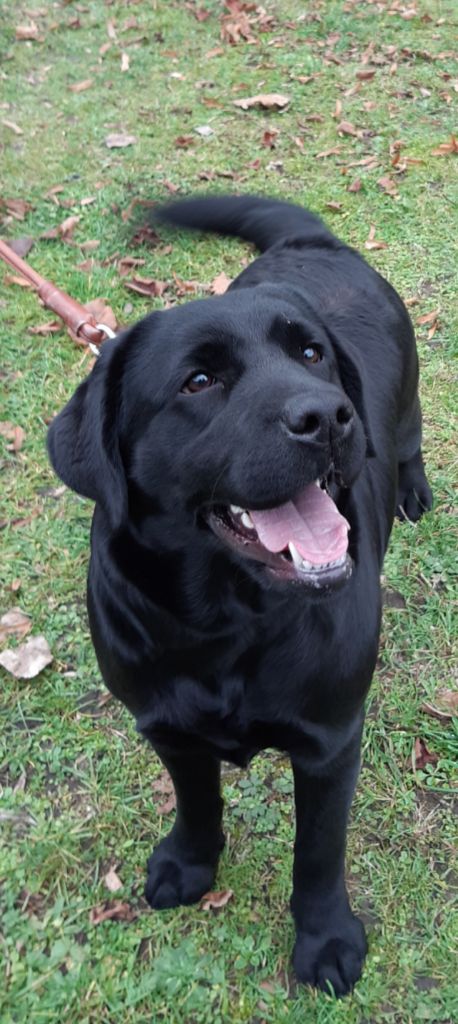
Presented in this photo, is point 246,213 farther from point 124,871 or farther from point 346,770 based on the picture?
point 124,871

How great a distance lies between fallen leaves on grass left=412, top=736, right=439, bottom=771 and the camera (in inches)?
108

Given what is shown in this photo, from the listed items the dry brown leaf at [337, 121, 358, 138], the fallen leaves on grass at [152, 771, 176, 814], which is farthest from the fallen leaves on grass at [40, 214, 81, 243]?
the fallen leaves on grass at [152, 771, 176, 814]

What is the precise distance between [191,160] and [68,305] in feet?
10.0

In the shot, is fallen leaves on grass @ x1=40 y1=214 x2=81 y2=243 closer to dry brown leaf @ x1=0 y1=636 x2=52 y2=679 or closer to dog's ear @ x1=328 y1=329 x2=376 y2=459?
dry brown leaf @ x1=0 y1=636 x2=52 y2=679

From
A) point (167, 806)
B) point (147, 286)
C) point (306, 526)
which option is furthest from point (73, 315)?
point (147, 286)

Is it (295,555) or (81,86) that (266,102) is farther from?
(295,555)

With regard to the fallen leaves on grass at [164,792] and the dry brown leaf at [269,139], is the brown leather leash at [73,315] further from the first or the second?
the dry brown leaf at [269,139]

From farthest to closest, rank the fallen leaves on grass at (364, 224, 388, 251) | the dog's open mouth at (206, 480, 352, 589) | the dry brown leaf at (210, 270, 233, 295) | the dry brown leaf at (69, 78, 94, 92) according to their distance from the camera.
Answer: the dry brown leaf at (69, 78, 94, 92) → the fallen leaves on grass at (364, 224, 388, 251) → the dry brown leaf at (210, 270, 233, 295) → the dog's open mouth at (206, 480, 352, 589)

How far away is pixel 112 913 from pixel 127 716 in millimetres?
595

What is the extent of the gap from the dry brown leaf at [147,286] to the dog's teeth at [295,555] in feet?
9.87

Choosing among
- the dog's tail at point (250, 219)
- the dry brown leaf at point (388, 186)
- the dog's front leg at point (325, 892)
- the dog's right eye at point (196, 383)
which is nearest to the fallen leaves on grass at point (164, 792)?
the dog's front leg at point (325, 892)

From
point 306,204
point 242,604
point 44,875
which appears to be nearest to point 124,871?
point 44,875

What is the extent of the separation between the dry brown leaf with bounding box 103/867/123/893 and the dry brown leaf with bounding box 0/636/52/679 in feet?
2.30

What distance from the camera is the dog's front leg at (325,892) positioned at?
2.07 m
